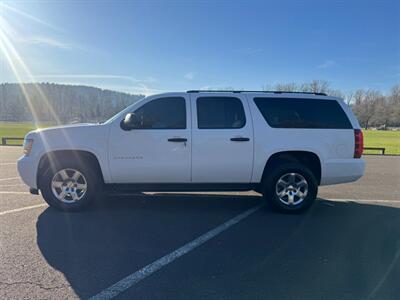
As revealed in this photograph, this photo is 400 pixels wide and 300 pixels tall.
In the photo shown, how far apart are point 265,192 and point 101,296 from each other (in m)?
3.33

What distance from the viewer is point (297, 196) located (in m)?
5.48

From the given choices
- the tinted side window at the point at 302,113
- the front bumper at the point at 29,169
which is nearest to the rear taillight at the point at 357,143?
the tinted side window at the point at 302,113

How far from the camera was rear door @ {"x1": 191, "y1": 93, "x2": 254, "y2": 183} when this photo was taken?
524 centimetres

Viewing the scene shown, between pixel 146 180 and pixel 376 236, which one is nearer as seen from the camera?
pixel 376 236

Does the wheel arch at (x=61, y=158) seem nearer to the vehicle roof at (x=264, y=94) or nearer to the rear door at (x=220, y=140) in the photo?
the vehicle roof at (x=264, y=94)

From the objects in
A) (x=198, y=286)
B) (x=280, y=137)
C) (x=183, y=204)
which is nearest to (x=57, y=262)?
(x=198, y=286)

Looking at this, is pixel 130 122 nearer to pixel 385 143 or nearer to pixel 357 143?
pixel 357 143

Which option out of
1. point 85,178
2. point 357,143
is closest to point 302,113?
point 357,143

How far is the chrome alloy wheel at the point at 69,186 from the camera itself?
5.25m

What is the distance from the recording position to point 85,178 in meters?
5.23

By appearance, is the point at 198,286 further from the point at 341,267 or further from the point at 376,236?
the point at 376,236

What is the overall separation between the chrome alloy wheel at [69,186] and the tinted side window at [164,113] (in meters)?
1.45

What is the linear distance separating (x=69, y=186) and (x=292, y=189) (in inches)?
150

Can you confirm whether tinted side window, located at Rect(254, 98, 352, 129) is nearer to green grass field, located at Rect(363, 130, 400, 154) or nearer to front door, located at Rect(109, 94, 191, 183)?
front door, located at Rect(109, 94, 191, 183)
